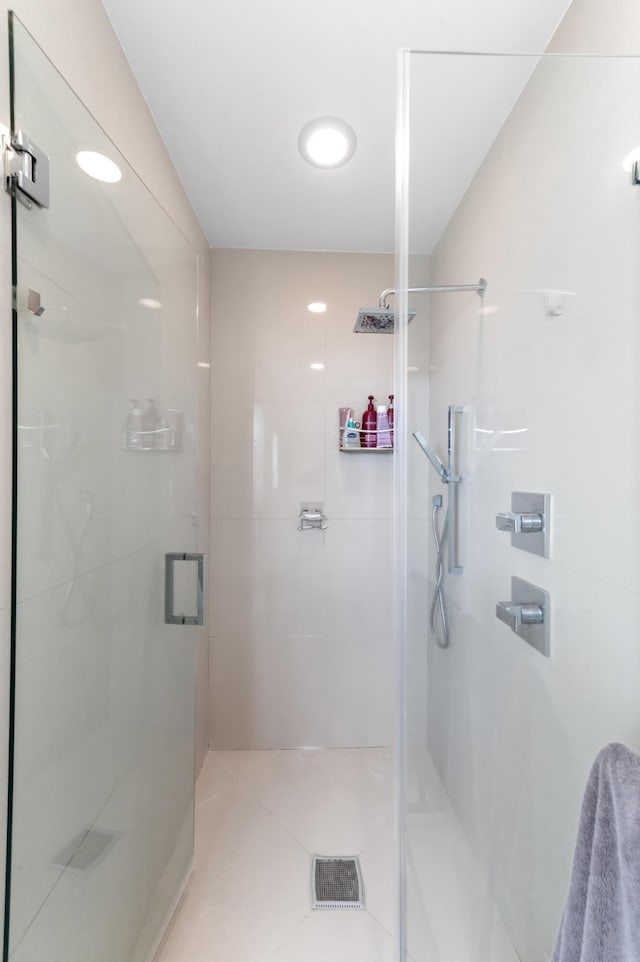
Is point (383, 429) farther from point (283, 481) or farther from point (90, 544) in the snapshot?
point (90, 544)

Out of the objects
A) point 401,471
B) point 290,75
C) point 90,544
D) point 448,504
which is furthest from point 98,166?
point 448,504

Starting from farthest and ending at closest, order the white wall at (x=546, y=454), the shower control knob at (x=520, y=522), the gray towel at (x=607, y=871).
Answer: the shower control knob at (x=520, y=522) < the white wall at (x=546, y=454) < the gray towel at (x=607, y=871)

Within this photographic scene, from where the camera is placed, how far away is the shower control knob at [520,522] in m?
0.90

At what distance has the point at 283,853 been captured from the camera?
5.02 ft

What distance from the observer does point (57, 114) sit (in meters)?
0.79

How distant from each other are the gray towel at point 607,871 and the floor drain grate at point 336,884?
0.93 metres

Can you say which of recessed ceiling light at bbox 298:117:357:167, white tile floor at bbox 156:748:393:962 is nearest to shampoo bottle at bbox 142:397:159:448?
recessed ceiling light at bbox 298:117:357:167

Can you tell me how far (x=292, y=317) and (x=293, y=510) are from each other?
0.95 metres

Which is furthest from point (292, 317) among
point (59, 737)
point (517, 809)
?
point (517, 809)

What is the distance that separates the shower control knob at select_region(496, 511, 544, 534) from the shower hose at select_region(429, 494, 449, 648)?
4.5 inches

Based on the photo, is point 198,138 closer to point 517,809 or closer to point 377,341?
point 377,341

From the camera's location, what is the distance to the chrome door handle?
4.15 feet

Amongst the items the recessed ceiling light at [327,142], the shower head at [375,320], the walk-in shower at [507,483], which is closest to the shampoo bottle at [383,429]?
the shower head at [375,320]

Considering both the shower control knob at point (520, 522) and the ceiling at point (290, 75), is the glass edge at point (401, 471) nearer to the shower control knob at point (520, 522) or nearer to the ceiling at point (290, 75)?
the ceiling at point (290, 75)
